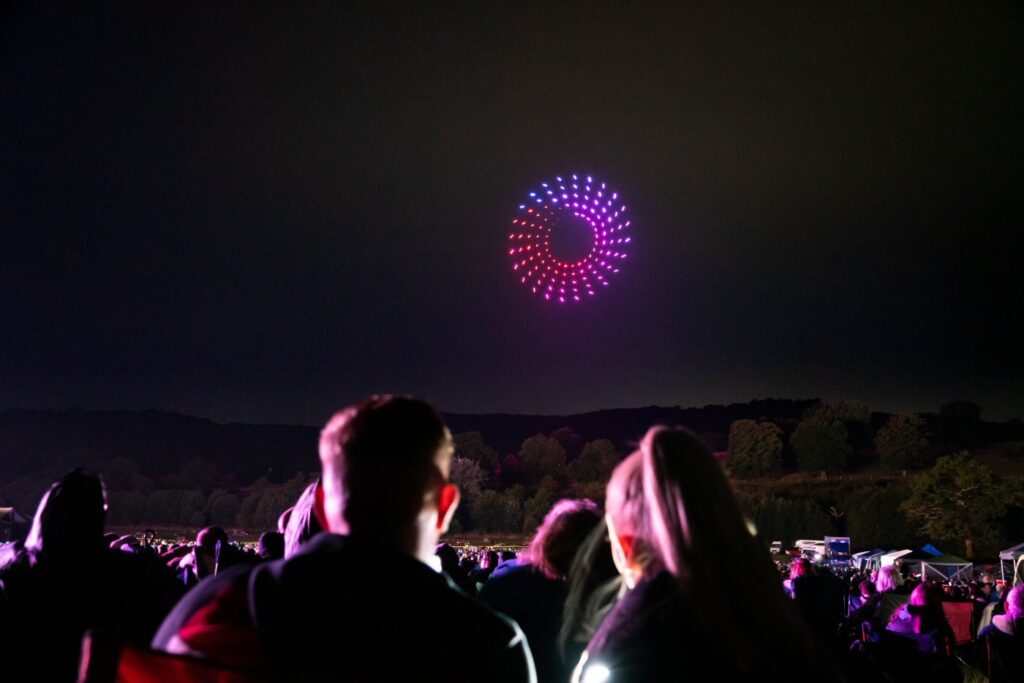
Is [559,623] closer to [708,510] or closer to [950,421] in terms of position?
[708,510]

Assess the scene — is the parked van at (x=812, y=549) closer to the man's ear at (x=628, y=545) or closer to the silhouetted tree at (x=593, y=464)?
the man's ear at (x=628, y=545)

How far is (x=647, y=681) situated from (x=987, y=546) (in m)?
116

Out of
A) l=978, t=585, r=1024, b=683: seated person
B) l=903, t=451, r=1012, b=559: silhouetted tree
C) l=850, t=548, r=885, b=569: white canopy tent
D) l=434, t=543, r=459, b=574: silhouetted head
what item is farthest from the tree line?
l=978, t=585, r=1024, b=683: seated person

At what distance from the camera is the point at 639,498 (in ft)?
9.18

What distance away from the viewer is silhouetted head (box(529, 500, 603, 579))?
475 centimetres

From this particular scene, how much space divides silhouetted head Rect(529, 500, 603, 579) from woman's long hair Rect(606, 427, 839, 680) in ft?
6.61

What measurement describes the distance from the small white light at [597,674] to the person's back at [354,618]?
37 centimetres

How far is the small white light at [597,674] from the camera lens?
8.23ft

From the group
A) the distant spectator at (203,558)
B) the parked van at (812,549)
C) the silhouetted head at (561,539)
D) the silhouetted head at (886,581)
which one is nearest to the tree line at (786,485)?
the parked van at (812,549)

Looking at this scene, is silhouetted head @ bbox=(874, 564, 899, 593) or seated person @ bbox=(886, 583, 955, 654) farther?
silhouetted head @ bbox=(874, 564, 899, 593)

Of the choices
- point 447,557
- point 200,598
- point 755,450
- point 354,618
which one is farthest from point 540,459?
point 354,618

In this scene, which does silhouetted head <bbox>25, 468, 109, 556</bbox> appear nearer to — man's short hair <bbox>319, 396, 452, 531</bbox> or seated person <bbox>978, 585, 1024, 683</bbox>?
man's short hair <bbox>319, 396, 452, 531</bbox>

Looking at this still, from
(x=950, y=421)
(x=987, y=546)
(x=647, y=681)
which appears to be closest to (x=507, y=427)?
(x=950, y=421)

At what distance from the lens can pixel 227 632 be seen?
2104 mm
